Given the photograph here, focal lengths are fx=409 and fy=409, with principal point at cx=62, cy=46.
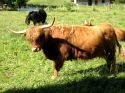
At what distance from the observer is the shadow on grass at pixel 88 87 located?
8.42m

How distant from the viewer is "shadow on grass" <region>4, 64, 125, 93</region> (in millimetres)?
8422

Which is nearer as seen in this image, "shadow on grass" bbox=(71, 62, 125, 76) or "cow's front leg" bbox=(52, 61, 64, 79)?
"cow's front leg" bbox=(52, 61, 64, 79)

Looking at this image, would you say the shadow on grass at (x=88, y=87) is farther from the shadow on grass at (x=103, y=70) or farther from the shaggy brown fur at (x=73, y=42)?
the shaggy brown fur at (x=73, y=42)

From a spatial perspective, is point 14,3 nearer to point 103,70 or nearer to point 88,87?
point 103,70

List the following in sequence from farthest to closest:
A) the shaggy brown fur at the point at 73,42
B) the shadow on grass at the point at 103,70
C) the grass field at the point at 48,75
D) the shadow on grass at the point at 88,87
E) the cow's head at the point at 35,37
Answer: the shadow on grass at the point at 103,70
the shaggy brown fur at the point at 73,42
the cow's head at the point at 35,37
the grass field at the point at 48,75
the shadow on grass at the point at 88,87

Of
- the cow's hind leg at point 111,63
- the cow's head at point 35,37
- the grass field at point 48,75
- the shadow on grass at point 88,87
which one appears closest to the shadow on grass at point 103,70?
the grass field at point 48,75

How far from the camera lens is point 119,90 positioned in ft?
27.3

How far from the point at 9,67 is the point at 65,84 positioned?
10.3ft

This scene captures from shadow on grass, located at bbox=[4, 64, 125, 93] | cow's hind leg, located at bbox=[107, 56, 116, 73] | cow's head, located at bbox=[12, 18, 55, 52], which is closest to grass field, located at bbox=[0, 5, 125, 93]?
shadow on grass, located at bbox=[4, 64, 125, 93]

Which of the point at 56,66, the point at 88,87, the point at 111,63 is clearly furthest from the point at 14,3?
the point at 88,87

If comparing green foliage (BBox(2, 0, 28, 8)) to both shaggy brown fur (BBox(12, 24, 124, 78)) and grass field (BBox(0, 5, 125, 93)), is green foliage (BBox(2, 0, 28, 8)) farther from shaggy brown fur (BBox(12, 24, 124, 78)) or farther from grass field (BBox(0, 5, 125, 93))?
shaggy brown fur (BBox(12, 24, 124, 78))

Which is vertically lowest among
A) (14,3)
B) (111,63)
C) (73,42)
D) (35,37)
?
(14,3)

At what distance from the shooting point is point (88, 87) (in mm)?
8664

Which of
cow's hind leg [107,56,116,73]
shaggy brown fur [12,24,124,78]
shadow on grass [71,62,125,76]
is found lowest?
shadow on grass [71,62,125,76]
